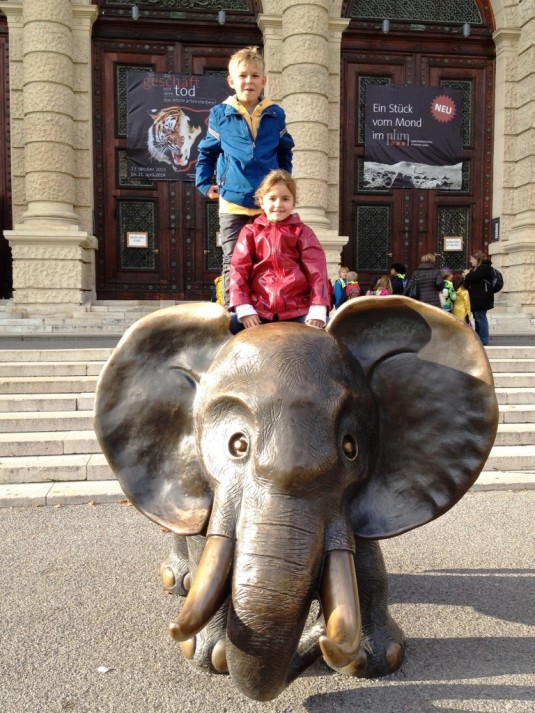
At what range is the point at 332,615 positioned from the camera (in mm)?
1742

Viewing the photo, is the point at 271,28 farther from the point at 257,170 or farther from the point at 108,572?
the point at 108,572

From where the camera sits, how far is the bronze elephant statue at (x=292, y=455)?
1779 millimetres

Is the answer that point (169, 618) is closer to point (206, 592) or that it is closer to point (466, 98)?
point (206, 592)

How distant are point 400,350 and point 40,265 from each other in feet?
34.6

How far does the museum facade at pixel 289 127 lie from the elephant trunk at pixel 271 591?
10.6 meters

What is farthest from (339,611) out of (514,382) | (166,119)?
(166,119)

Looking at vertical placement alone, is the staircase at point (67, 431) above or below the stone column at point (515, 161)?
below

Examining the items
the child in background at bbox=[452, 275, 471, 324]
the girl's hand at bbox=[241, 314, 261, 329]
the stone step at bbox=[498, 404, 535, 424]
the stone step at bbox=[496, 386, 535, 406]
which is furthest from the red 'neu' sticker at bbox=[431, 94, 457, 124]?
the girl's hand at bbox=[241, 314, 261, 329]

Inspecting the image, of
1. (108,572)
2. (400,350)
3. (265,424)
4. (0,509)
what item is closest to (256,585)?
(265,424)

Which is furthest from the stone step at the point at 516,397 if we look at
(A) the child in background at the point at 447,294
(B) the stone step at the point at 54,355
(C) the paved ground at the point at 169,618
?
(B) the stone step at the point at 54,355

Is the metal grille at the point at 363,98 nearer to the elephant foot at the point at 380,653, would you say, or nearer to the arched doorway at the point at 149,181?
the arched doorway at the point at 149,181

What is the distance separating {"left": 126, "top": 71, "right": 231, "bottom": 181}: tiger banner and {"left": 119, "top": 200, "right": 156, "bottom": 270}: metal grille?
1.86 ft

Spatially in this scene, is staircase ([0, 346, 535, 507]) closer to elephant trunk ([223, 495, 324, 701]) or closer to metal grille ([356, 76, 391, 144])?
elephant trunk ([223, 495, 324, 701])

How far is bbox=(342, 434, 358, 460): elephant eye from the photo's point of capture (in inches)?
80.4
